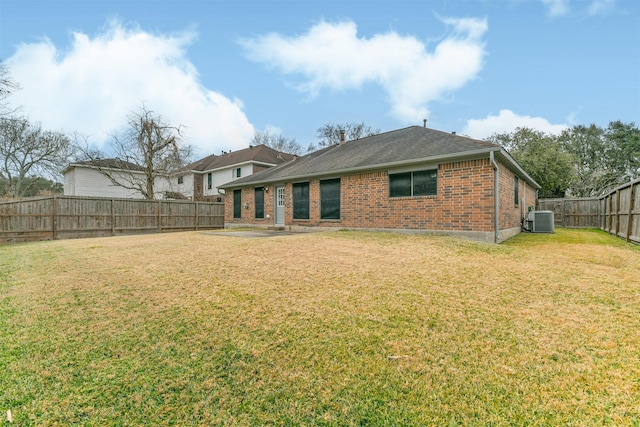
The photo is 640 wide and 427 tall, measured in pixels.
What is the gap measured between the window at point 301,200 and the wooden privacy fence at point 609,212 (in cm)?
1085

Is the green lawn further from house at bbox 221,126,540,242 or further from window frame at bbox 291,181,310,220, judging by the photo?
window frame at bbox 291,181,310,220

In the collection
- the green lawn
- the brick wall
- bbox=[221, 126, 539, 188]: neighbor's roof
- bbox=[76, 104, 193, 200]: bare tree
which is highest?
bbox=[76, 104, 193, 200]: bare tree

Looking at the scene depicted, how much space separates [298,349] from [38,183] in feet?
128

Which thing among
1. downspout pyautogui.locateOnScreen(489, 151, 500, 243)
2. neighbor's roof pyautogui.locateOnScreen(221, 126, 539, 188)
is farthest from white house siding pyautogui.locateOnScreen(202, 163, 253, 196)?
downspout pyautogui.locateOnScreen(489, 151, 500, 243)

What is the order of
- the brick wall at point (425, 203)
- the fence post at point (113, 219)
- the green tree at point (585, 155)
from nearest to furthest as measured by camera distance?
the brick wall at point (425, 203), the fence post at point (113, 219), the green tree at point (585, 155)

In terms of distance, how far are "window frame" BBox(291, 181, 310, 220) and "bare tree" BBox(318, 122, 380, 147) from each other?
22.4 meters

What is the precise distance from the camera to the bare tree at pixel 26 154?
84.2 ft

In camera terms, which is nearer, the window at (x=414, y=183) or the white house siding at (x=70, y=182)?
the window at (x=414, y=183)

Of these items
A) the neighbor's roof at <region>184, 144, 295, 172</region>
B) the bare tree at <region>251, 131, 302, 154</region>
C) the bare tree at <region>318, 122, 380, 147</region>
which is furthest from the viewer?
the bare tree at <region>251, 131, 302, 154</region>

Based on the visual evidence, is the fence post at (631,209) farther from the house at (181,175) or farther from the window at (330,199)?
the house at (181,175)

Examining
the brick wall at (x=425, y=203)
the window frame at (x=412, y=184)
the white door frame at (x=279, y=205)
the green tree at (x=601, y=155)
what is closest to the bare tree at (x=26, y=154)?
the white door frame at (x=279, y=205)

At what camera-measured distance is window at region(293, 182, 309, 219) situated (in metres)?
13.6

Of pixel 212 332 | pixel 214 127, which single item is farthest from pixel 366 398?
pixel 214 127

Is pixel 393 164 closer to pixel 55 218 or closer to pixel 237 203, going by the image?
pixel 237 203
